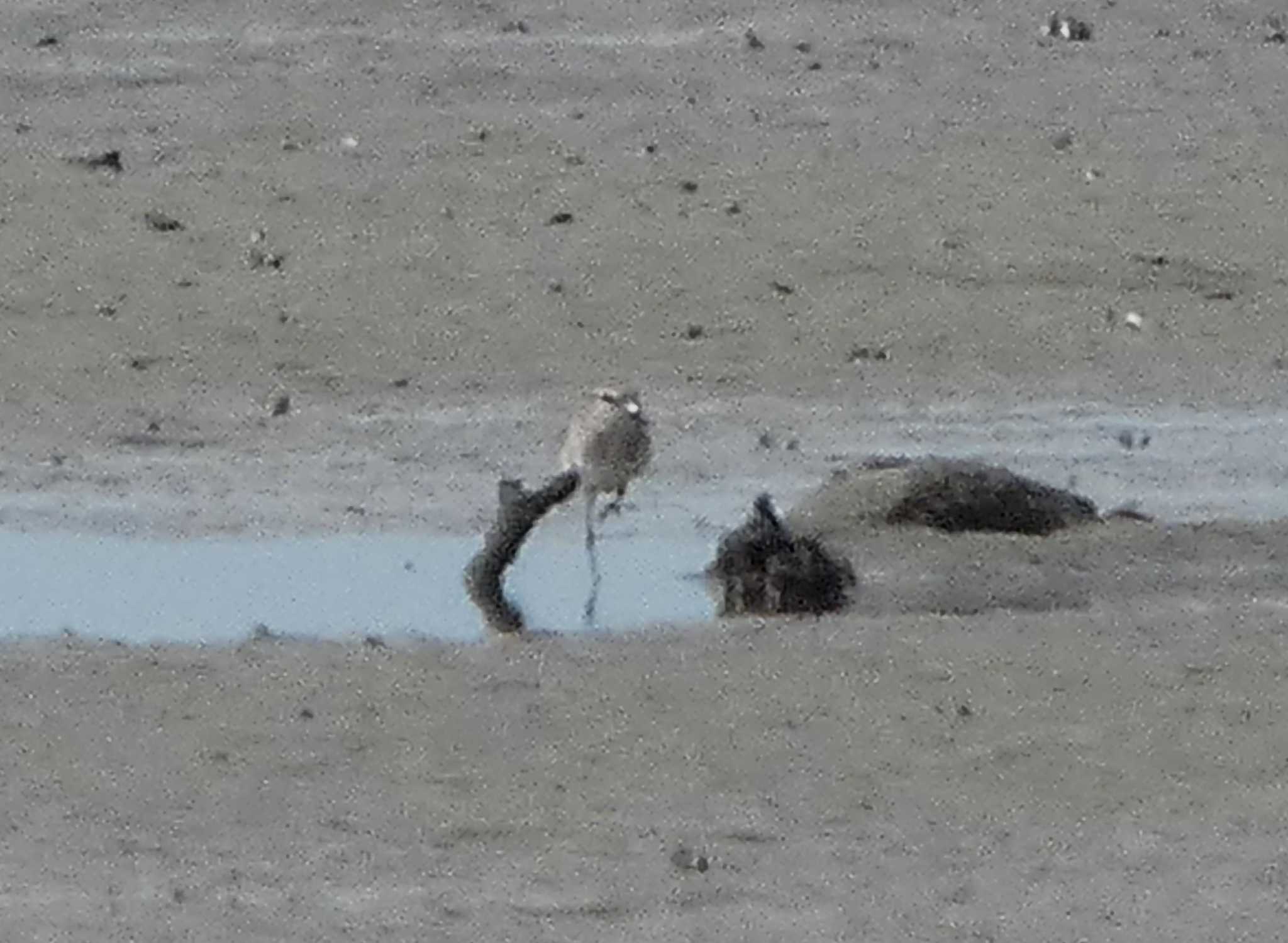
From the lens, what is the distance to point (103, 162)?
1598 centimetres

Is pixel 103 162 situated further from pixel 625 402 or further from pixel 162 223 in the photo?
pixel 625 402

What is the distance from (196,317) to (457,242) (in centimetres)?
126

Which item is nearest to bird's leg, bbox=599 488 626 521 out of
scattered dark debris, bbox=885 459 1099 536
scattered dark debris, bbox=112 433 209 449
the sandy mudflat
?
the sandy mudflat

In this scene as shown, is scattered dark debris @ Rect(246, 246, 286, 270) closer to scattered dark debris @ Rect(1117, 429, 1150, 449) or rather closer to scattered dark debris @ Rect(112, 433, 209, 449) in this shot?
scattered dark debris @ Rect(112, 433, 209, 449)

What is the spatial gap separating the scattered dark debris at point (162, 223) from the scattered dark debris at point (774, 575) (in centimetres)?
463

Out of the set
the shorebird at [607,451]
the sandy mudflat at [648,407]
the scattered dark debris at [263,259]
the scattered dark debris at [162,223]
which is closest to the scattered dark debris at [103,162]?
the sandy mudflat at [648,407]

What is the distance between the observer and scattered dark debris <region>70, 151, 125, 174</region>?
15922mm

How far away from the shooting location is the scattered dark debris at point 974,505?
1132 centimetres

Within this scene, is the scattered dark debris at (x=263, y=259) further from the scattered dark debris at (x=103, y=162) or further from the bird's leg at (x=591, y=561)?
the bird's leg at (x=591, y=561)

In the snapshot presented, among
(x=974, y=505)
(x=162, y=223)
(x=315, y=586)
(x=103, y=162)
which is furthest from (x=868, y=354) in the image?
(x=103, y=162)

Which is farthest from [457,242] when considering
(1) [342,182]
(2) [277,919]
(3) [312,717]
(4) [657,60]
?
(2) [277,919]

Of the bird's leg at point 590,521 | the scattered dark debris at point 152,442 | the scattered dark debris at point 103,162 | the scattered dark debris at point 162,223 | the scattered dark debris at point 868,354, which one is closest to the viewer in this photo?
the bird's leg at point 590,521

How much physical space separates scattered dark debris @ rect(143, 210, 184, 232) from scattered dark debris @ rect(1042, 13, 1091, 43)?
384cm

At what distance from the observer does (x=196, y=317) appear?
1404 cm
